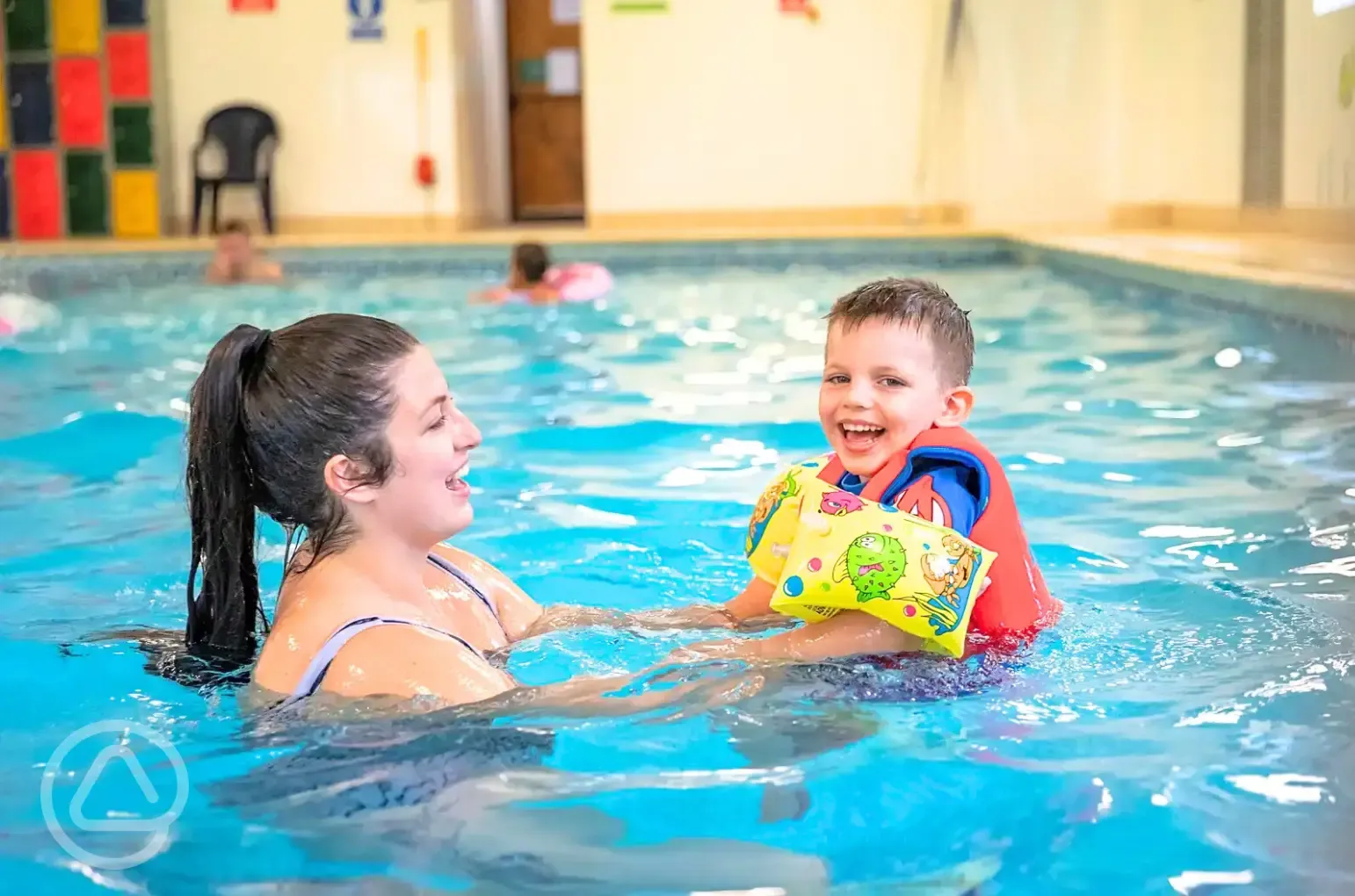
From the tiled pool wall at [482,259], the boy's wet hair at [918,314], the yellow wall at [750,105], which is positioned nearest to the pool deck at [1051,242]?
the tiled pool wall at [482,259]

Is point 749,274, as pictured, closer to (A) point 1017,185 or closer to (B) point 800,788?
(A) point 1017,185

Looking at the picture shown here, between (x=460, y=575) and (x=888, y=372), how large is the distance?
2.99ft

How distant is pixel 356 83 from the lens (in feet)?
49.5

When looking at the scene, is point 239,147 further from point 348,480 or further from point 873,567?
point 873,567

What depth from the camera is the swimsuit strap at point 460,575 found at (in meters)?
2.96

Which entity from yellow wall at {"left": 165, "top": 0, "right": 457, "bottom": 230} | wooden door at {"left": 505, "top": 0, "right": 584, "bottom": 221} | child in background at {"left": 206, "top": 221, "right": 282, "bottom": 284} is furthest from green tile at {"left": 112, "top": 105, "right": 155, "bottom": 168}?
wooden door at {"left": 505, "top": 0, "right": 584, "bottom": 221}

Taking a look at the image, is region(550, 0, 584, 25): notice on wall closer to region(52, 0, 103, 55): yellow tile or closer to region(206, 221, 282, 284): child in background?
region(52, 0, 103, 55): yellow tile

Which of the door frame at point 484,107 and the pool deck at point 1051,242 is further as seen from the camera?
the door frame at point 484,107

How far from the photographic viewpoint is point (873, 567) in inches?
102

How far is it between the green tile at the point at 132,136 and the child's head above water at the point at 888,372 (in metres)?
13.4

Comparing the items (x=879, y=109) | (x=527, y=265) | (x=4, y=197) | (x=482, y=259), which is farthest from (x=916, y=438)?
(x=4, y=197)

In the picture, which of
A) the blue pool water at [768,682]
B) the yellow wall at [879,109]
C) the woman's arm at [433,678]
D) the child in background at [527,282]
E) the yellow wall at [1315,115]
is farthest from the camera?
the yellow wall at [879,109]

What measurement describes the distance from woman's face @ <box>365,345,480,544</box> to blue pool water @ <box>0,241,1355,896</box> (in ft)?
1.11

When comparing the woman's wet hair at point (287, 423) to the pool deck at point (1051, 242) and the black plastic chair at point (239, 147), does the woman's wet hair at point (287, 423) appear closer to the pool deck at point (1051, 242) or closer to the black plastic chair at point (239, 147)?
the pool deck at point (1051, 242)
